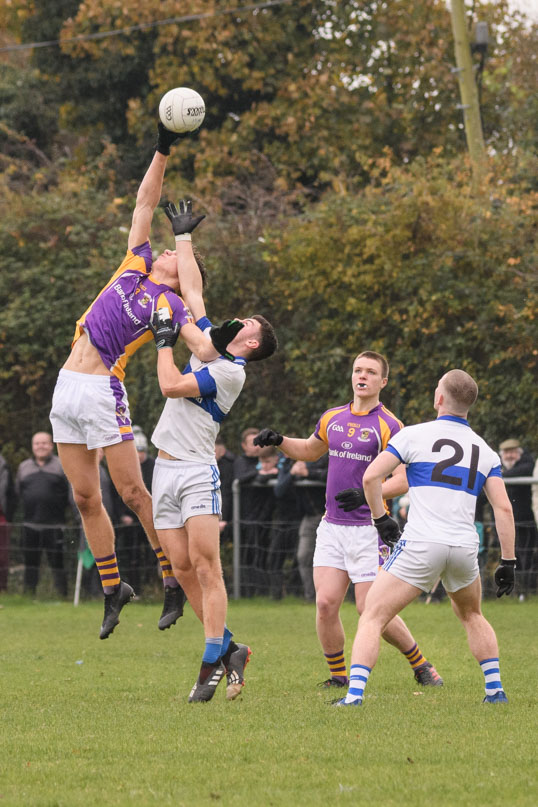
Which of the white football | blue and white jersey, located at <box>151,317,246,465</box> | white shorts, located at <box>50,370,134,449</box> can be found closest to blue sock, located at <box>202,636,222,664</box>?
blue and white jersey, located at <box>151,317,246,465</box>

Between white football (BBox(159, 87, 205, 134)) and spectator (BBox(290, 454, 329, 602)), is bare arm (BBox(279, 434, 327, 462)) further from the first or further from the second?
spectator (BBox(290, 454, 329, 602))

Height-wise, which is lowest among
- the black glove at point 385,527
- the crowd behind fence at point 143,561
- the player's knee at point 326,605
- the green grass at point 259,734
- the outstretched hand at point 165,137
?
the crowd behind fence at point 143,561

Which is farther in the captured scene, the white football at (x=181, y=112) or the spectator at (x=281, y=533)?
the spectator at (x=281, y=533)

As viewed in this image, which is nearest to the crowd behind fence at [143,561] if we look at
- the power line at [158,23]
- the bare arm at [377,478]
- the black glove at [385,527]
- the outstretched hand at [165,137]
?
the outstretched hand at [165,137]

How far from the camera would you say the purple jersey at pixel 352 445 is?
28.1ft

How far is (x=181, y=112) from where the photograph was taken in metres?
7.70

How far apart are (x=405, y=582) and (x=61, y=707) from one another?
2.29 m

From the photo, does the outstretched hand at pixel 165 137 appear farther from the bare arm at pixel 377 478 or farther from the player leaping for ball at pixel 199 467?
the bare arm at pixel 377 478

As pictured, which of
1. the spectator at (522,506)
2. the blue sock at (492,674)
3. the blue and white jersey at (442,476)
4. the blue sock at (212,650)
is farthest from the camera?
the spectator at (522,506)

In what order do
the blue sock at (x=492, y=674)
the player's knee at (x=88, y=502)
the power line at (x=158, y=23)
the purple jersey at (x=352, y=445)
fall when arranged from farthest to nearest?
the power line at (x=158, y=23), the purple jersey at (x=352, y=445), the player's knee at (x=88, y=502), the blue sock at (x=492, y=674)

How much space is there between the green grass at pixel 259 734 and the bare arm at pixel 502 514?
0.93 meters

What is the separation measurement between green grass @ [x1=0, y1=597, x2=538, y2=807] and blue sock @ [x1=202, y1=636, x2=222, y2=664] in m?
0.27

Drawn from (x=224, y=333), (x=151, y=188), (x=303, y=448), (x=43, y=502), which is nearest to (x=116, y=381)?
(x=224, y=333)

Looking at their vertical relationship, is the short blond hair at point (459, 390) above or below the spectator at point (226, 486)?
above
